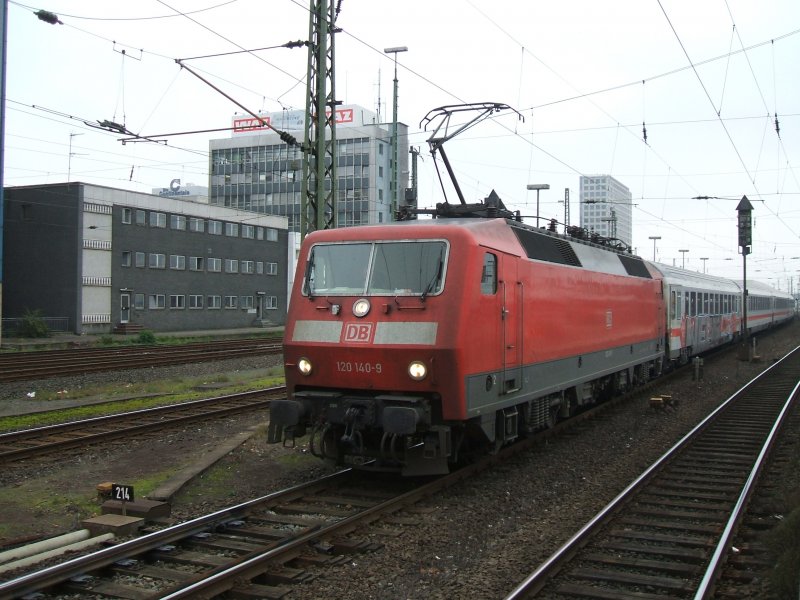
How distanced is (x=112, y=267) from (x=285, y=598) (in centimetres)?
4317

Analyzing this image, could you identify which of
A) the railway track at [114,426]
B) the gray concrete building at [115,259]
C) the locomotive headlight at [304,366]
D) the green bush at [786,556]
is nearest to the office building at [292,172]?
the gray concrete building at [115,259]

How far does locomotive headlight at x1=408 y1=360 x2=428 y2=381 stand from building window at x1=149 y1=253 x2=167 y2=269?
141 ft

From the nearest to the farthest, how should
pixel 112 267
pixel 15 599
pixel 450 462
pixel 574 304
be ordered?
pixel 15 599, pixel 450 462, pixel 574 304, pixel 112 267

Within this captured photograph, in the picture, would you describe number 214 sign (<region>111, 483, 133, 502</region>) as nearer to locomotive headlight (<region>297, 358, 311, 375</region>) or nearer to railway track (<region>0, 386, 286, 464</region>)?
locomotive headlight (<region>297, 358, 311, 375</region>)

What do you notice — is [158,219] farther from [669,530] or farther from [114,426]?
[669,530]

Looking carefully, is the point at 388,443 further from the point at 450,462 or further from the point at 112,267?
the point at 112,267

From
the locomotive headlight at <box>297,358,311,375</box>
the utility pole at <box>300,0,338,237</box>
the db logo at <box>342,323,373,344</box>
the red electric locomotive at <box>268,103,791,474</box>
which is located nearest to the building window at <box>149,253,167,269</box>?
the utility pole at <box>300,0,338,237</box>

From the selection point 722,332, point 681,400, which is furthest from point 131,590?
point 722,332

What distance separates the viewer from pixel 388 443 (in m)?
8.50

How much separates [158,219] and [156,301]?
17.7 ft

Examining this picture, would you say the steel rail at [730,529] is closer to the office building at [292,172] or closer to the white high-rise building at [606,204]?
the white high-rise building at [606,204]

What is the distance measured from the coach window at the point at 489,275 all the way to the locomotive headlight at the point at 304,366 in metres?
2.31

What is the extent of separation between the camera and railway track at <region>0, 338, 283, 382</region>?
22.0 metres

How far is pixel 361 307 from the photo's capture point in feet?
28.8
